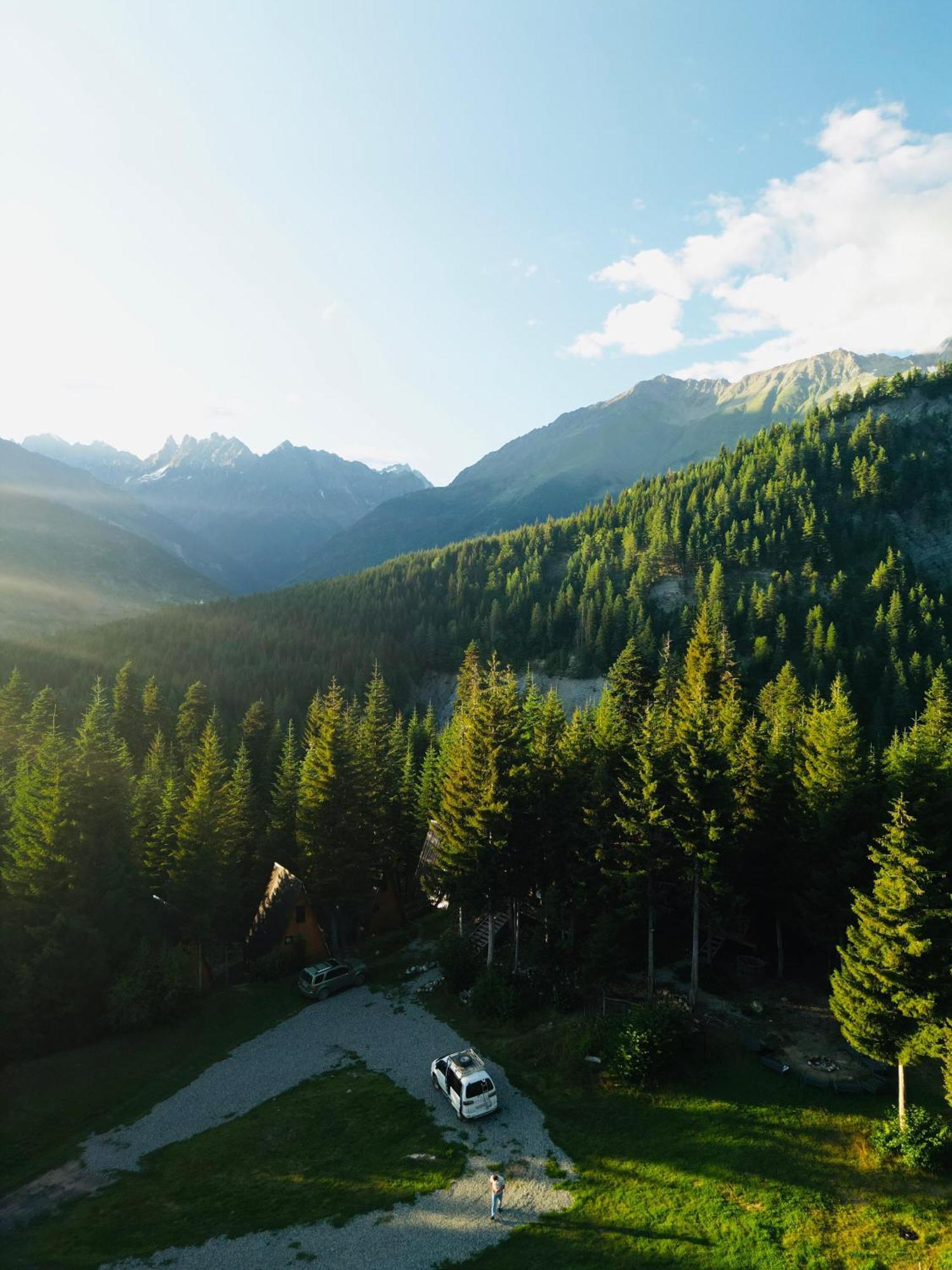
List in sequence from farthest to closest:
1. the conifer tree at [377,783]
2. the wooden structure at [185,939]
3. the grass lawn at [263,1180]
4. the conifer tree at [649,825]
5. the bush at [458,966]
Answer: the conifer tree at [377,783]
the wooden structure at [185,939]
the bush at [458,966]
the conifer tree at [649,825]
the grass lawn at [263,1180]

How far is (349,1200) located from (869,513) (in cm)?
17969

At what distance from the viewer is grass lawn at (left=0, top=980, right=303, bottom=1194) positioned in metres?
25.2

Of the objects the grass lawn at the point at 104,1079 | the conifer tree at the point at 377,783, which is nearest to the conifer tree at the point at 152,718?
the conifer tree at the point at 377,783

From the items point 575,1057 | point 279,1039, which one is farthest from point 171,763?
point 575,1057

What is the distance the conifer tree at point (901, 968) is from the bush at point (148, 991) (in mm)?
32145

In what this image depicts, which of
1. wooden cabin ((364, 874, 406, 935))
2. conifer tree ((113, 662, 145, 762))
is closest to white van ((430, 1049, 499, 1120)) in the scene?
wooden cabin ((364, 874, 406, 935))

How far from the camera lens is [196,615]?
162 metres

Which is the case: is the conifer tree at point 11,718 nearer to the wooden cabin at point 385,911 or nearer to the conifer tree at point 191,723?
the conifer tree at point 191,723

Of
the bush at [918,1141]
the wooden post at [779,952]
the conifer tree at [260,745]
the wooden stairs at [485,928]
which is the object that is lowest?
the wooden stairs at [485,928]

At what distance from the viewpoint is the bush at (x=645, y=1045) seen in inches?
1022

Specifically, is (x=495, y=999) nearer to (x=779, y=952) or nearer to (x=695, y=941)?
(x=695, y=941)

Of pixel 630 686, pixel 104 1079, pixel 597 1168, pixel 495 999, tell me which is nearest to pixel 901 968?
pixel 597 1168

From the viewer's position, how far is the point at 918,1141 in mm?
20453

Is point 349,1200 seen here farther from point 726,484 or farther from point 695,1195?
point 726,484
